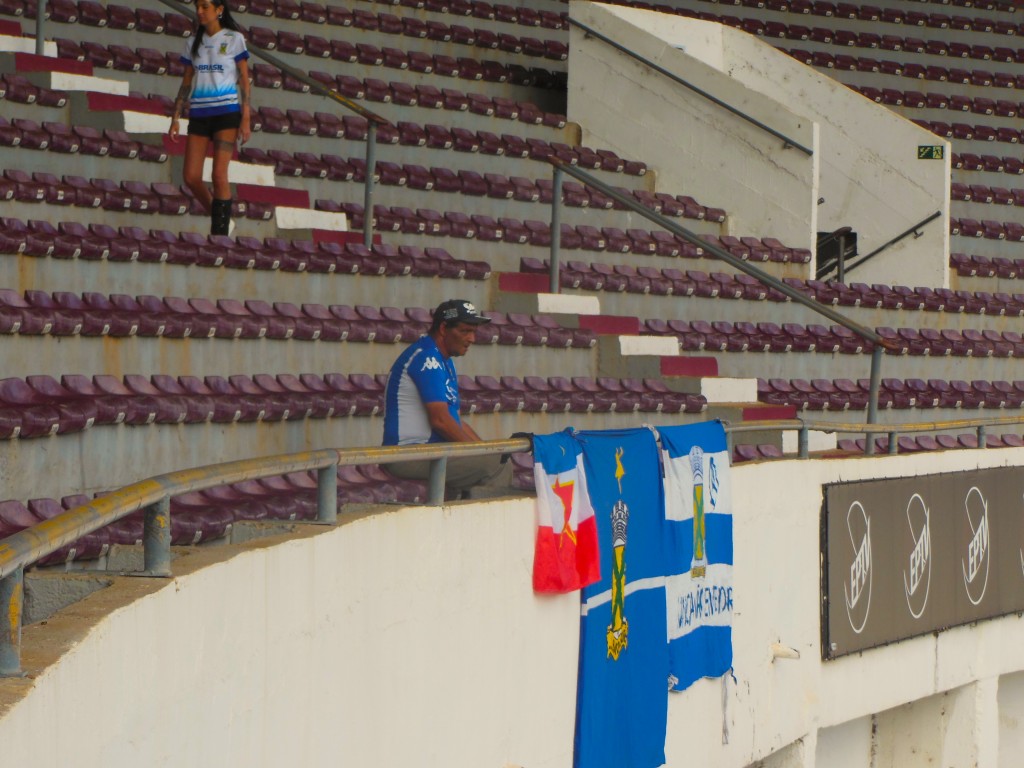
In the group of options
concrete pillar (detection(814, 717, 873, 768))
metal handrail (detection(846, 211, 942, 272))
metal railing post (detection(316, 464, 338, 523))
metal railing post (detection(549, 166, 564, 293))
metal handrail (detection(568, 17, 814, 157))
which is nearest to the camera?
metal railing post (detection(316, 464, 338, 523))

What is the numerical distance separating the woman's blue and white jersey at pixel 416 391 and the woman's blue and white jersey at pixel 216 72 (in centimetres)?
258

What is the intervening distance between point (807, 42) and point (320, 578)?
11921mm

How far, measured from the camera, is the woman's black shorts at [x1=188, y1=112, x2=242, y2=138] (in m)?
7.32

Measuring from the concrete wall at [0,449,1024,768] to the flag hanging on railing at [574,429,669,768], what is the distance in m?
0.10

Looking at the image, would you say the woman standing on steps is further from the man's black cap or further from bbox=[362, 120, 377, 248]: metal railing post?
the man's black cap

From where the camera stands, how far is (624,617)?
534 centimetres

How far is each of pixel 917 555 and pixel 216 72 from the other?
12.6 feet

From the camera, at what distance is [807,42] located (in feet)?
48.1

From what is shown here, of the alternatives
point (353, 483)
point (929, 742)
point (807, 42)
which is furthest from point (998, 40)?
point (353, 483)

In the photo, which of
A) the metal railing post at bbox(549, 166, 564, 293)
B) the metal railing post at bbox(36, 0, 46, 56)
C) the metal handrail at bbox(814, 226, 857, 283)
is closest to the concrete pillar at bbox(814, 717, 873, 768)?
the metal railing post at bbox(549, 166, 564, 293)

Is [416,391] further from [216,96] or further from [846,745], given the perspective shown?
[846,745]

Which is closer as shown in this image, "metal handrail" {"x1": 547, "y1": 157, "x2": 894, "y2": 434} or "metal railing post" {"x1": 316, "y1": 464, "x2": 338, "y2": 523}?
"metal railing post" {"x1": 316, "y1": 464, "x2": 338, "y2": 523}

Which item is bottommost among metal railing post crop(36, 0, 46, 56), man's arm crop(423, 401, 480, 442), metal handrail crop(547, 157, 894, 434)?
man's arm crop(423, 401, 480, 442)

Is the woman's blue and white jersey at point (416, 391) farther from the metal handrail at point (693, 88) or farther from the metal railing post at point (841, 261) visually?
the metal railing post at point (841, 261)
